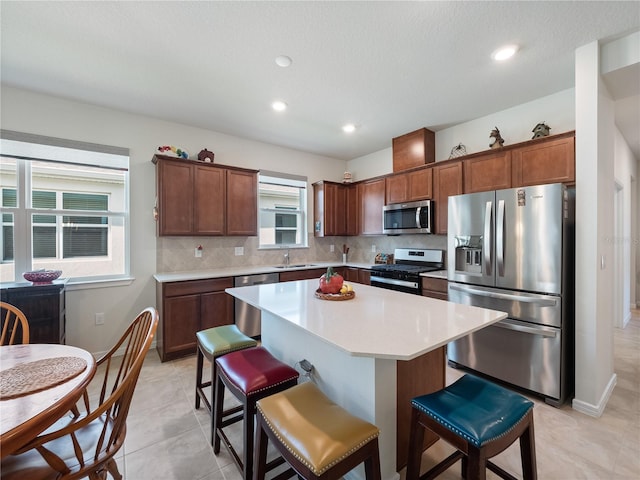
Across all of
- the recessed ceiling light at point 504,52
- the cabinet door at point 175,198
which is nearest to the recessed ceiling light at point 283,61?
the recessed ceiling light at point 504,52

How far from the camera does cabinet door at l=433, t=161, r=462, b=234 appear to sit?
3.39 meters

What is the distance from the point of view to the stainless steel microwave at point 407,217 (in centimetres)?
370

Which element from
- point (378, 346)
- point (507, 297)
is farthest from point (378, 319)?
point (507, 297)

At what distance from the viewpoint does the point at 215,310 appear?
3311 mm

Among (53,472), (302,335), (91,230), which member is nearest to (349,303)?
(302,335)

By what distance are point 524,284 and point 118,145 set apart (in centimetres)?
440

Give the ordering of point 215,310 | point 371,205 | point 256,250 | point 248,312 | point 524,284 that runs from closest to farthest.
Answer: point 524,284 → point 215,310 → point 248,312 → point 256,250 → point 371,205

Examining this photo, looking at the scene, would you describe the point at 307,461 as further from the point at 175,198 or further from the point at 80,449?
the point at 175,198

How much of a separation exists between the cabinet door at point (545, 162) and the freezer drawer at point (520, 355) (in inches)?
54.3

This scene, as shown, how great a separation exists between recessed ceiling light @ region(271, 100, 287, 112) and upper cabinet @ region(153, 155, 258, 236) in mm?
998

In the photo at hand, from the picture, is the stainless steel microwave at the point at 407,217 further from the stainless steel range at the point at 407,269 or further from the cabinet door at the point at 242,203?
the cabinet door at the point at 242,203

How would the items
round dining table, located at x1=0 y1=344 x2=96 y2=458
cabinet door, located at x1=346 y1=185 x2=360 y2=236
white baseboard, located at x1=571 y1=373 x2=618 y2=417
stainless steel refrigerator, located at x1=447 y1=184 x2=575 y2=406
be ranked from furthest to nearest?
cabinet door, located at x1=346 y1=185 x2=360 y2=236
stainless steel refrigerator, located at x1=447 y1=184 x2=575 y2=406
white baseboard, located at x1=571 y1=373 x2=618 y2=417
round dining table, located at x1=0 y1=344 x2=96 y2=458

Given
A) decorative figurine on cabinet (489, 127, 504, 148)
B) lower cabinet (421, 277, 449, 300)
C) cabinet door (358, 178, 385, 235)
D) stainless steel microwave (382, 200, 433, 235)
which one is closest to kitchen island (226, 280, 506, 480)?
lower cabinet (421, 277, 449, 300)

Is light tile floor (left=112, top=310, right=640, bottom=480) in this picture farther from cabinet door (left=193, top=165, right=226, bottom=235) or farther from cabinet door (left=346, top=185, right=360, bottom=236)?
cabinet door (left=346, top=185, right=360, bottom=236)
